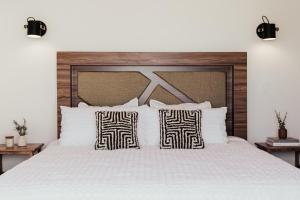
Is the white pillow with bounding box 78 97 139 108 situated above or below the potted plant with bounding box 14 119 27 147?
above

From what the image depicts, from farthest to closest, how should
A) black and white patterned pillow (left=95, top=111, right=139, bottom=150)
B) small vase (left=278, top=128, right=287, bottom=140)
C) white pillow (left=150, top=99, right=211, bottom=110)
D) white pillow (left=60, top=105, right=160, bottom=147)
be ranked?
small vase (left=278, top=128, right=287, bottom=140) → white pillow (left=150, top=99, right=211, bottom=110) → white pillow (left=60, top=105, right=160, bottom=147) → black and white patterned pillow (left=95, top=111, right=139, bottom=150)

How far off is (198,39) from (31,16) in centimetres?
177

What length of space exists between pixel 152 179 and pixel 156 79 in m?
1.83

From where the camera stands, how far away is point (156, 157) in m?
2.68

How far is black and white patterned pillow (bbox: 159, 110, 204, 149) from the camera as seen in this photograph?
3.09m

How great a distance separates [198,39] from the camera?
376cm

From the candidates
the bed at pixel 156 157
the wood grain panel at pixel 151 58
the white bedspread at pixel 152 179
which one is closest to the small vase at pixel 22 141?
the bed at pixel 156 157

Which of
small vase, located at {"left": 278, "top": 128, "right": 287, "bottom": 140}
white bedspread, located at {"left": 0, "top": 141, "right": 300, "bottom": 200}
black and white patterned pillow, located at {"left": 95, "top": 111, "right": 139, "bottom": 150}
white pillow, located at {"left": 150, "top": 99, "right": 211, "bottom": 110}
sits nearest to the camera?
white bedspread, located at {"left": 0, "top": 141, "right": 300, "bottom": 200}

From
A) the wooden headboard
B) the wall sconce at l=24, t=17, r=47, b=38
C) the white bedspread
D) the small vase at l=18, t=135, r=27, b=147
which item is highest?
the wall sconce at l=24, t=17, r=47, b=38

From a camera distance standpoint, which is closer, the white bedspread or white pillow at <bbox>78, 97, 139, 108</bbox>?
the white bedspread

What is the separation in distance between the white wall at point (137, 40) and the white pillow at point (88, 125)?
0.49 meters

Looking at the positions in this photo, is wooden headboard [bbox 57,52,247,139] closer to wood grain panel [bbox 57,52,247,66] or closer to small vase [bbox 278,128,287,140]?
wood grain panel [bbox 57,52,247,66]

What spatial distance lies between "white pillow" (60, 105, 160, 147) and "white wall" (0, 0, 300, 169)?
49 cm

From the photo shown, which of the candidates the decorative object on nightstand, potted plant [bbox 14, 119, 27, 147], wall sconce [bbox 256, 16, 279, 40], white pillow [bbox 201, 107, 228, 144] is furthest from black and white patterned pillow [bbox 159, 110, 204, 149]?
the decorative object on nightstand
